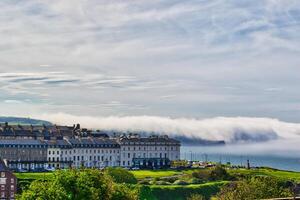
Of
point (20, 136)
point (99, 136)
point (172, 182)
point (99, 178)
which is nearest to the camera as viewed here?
point (99, 178)

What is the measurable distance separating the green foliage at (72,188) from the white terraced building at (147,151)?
96.1m

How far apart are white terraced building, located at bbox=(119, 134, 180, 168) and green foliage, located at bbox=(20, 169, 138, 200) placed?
315 ft

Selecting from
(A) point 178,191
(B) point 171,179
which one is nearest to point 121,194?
(A) point 178,191

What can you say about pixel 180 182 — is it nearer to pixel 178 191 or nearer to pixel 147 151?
pixel 178 191

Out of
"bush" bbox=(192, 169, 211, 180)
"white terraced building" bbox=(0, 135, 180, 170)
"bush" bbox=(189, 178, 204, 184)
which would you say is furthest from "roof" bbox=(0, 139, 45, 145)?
"bush" bbox=(189, 178, 204, 184)

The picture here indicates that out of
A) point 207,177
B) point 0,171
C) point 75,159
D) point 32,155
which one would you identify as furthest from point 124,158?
point 0,171

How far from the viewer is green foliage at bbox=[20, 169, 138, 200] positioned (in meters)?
46.1

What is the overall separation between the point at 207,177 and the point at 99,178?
51.8m

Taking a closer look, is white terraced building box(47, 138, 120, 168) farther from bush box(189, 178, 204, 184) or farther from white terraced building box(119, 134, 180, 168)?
bush box(189, 178, 204, 184)

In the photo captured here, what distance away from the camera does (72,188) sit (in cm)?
4856

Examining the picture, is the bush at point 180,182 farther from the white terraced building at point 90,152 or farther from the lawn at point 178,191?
the white terraced building at point 90,152

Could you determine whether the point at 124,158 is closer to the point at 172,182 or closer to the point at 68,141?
the point at 68,141

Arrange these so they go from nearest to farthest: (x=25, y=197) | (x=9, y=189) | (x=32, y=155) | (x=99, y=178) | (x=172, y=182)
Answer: (x=25, y=197)
(x=99, y=178)
(x=9, y=189)
(x=172, y=182)
(x=32, y=155)

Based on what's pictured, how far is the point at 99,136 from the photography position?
16725cm
